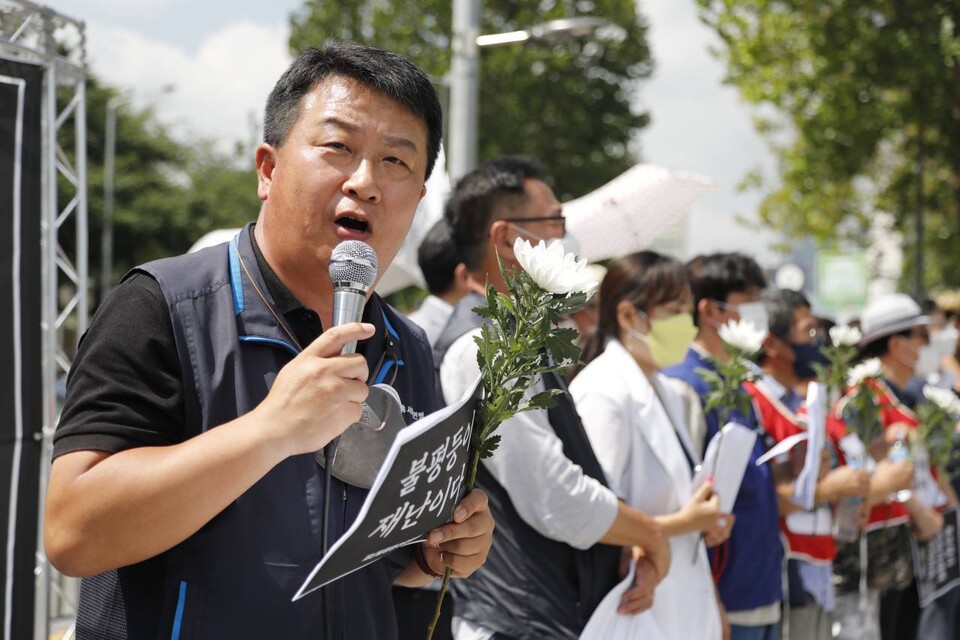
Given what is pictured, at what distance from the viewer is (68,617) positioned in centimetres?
572

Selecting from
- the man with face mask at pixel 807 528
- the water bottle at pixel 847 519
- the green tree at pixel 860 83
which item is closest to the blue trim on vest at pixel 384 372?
the man with face mask at pixel 807 528

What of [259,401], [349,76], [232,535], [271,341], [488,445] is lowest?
[232,535]

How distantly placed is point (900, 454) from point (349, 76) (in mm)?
5040

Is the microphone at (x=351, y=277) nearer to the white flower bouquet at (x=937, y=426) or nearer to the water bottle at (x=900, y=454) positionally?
the water bottle at (x=900, y=454)

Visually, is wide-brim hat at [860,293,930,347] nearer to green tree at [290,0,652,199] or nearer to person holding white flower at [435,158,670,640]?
person holding white flower at [435,158,670,640]

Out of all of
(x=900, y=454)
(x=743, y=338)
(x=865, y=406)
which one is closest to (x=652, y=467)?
(x=743, y=338)

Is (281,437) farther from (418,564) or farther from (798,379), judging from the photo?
(798,379)

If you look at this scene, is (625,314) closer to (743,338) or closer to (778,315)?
(743,338)

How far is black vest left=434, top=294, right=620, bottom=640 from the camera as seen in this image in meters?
3.43

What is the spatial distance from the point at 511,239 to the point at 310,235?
1814 millimetres

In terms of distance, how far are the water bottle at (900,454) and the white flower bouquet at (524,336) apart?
4578mm

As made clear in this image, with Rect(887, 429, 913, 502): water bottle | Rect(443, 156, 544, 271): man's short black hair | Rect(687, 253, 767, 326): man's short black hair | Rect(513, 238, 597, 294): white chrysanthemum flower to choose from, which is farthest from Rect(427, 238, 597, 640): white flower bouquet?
Rect(887, 429, 913, 502): water bottle

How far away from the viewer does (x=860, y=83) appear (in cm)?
1672

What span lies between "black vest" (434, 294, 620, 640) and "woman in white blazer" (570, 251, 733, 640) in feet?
1.40
